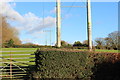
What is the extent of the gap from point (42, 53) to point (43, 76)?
1275 mm

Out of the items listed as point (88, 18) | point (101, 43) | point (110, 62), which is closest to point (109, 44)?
point (101, 43)

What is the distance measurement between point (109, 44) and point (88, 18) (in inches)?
726

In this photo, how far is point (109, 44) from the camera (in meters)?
31.5

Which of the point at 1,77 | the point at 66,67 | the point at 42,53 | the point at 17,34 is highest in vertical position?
the point at 17,34

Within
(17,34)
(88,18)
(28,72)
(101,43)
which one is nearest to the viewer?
(28,72)

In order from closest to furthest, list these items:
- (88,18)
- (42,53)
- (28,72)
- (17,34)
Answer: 1. (42,53)
2. (28,72)
3. (88,18)
4. (17,34)

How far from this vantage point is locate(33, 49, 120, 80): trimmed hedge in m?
10.6

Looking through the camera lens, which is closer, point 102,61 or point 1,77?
point 102,61

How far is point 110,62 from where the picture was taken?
35.3 feet

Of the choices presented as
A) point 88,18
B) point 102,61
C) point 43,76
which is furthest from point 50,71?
point 88,18

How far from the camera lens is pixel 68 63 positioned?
10719 millimetres

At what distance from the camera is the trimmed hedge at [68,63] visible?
34.8ft

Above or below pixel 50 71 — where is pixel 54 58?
above

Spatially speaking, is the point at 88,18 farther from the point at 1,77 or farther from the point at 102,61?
the point at 1,77
